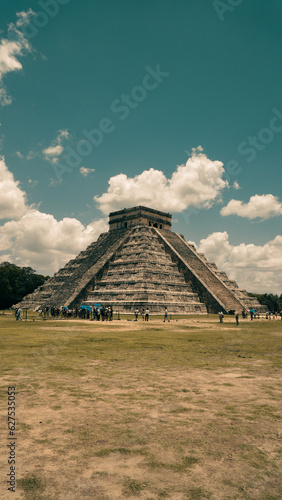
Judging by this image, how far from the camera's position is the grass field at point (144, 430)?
3590 millimetres

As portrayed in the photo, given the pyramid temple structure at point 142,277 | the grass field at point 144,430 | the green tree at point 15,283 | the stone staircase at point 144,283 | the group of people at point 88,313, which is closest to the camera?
the grass field at point 144,430

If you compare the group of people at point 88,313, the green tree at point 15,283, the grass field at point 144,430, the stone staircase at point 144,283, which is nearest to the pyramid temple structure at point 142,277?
the stone staircase at point 144,283

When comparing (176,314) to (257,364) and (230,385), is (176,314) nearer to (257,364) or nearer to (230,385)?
(257,364)

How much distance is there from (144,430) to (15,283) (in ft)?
224

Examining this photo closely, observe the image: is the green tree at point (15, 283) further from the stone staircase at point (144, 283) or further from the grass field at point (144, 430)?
the grass field at point (144, 430)

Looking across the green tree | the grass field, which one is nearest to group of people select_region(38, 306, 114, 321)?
the grass field

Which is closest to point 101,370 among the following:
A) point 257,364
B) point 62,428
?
point 62,428

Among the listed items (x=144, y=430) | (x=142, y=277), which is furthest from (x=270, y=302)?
(x=144, y=430)

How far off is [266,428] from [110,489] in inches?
112

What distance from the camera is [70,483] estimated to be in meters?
3.60

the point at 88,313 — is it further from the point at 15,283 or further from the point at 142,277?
the point at 15,283

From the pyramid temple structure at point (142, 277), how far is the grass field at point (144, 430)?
28.5 meters

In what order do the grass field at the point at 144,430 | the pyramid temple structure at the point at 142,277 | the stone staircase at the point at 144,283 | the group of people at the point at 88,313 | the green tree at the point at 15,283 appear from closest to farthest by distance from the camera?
the grass field at the point at 144,430 < the group of people at the point at 88,313 < the stone staircase at the point at 144,283 < the pyramid temple structure at the point at 142,277 < the green tree at the point at 15,283

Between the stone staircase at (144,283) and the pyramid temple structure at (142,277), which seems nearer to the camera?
the stone staircase at (144,283)
